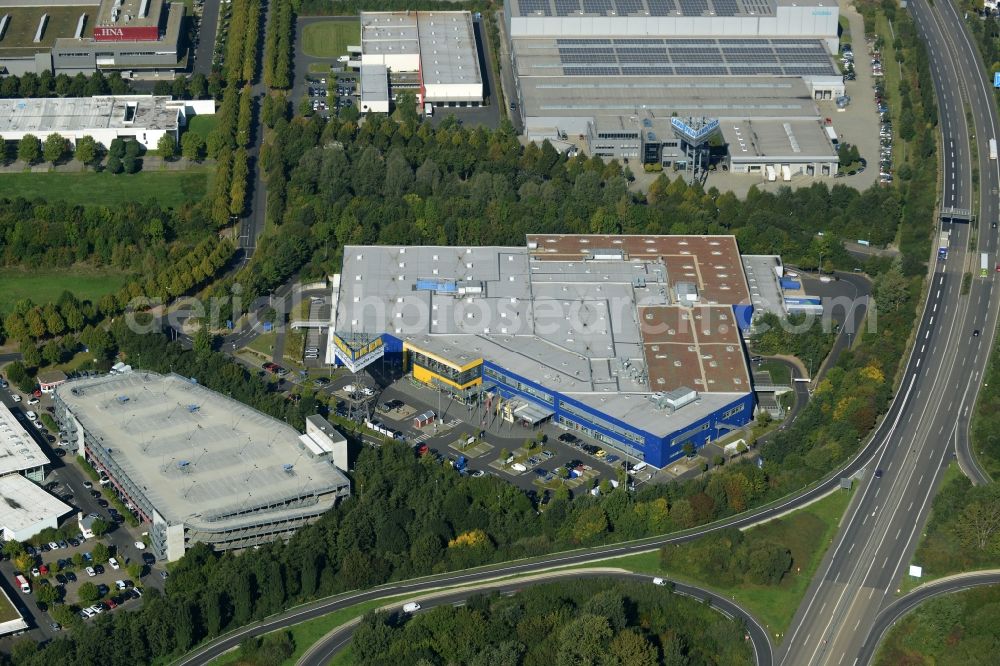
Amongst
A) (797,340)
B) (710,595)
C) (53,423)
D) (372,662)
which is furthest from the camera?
(797,340)

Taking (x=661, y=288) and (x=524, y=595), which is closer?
(x=524, y=595)

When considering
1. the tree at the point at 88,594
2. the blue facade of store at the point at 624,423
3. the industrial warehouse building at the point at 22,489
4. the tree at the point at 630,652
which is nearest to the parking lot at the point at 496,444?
the blue facade of store at the point at 624,423

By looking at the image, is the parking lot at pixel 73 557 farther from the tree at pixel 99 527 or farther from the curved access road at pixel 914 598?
the curved access road at pixel 914 598

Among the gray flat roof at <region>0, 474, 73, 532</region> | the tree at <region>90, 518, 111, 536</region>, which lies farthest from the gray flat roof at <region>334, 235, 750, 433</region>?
the gray flat roof at <region>0, 474, 73, 532</region>

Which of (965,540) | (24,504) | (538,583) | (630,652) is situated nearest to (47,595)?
(24,504)

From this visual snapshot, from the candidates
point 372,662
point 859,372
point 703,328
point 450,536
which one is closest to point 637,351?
point 703,328

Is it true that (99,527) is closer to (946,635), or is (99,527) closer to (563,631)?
(563,631)

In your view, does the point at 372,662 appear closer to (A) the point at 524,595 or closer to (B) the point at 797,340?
(A) the point at 524,595

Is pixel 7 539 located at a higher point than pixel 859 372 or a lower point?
lower
